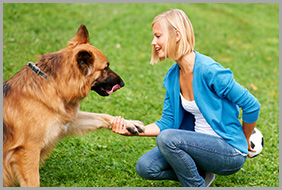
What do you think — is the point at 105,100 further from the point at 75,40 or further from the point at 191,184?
the point at 191,184

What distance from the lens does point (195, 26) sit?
418 inches

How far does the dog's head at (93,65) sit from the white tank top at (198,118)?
811 millimetres

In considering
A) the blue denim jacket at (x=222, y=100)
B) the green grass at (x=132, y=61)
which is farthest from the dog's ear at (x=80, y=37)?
the green grass at (x=132, y=61)

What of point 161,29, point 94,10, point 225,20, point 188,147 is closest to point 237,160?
point 188,147

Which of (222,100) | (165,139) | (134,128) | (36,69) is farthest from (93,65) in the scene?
(222,100)

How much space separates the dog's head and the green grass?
1.31 m

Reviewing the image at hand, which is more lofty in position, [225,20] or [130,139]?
[225,20]

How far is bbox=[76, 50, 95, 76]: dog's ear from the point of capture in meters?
3.63

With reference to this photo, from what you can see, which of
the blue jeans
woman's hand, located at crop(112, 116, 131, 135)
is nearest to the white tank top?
the blue jeans

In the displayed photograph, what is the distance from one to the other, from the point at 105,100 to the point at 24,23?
3784mm

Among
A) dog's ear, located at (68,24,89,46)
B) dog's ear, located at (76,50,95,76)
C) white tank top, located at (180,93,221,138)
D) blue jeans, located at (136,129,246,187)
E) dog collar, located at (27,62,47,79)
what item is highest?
dog's ear, located at (68,24,89,46)

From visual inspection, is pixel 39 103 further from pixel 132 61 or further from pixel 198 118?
pixel 132 61

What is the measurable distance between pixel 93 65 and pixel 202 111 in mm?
1275

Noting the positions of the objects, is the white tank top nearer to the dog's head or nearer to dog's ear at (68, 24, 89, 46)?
the dog's head
